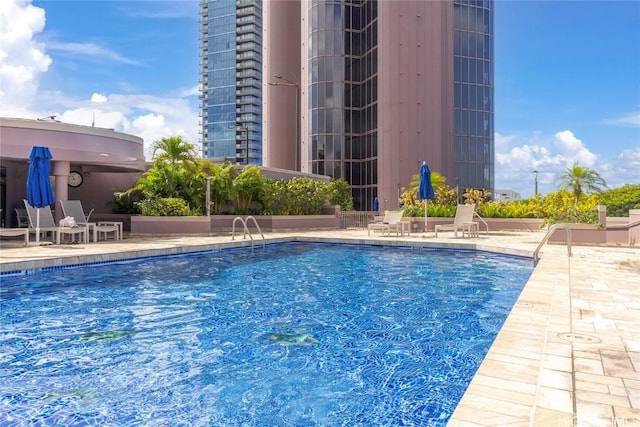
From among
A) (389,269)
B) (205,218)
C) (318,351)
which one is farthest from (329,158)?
(318,351)

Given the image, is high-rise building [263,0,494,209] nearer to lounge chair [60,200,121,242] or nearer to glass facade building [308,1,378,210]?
glass facade building [308,1,378,210]

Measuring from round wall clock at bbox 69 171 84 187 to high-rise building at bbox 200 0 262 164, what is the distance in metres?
66.0

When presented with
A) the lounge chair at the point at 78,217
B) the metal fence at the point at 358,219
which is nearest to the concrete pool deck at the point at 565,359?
the lounge chair at the point at 78,217

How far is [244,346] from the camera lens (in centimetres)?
447

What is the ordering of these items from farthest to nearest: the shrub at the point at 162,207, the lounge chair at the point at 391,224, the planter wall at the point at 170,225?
the lounge chair at the point at 391,224
the shrub at the point at 162,207
the planter wall at the point at 170,225

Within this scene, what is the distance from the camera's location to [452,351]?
4270mm

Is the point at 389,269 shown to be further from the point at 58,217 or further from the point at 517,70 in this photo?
the point at 517,70

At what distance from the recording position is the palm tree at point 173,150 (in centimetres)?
1647

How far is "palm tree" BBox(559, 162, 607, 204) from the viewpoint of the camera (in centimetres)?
Answer: 1972

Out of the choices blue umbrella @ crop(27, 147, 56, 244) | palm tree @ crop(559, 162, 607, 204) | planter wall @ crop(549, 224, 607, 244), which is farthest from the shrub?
palm tree @ crop(559, 162, 607, 204)

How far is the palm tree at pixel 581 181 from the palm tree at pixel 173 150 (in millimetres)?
15936

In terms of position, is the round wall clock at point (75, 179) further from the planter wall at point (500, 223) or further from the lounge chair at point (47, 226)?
the planter wall at point (500, 223)

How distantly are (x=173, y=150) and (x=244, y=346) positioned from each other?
43.8 ft

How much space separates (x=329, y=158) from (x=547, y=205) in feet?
61.3
